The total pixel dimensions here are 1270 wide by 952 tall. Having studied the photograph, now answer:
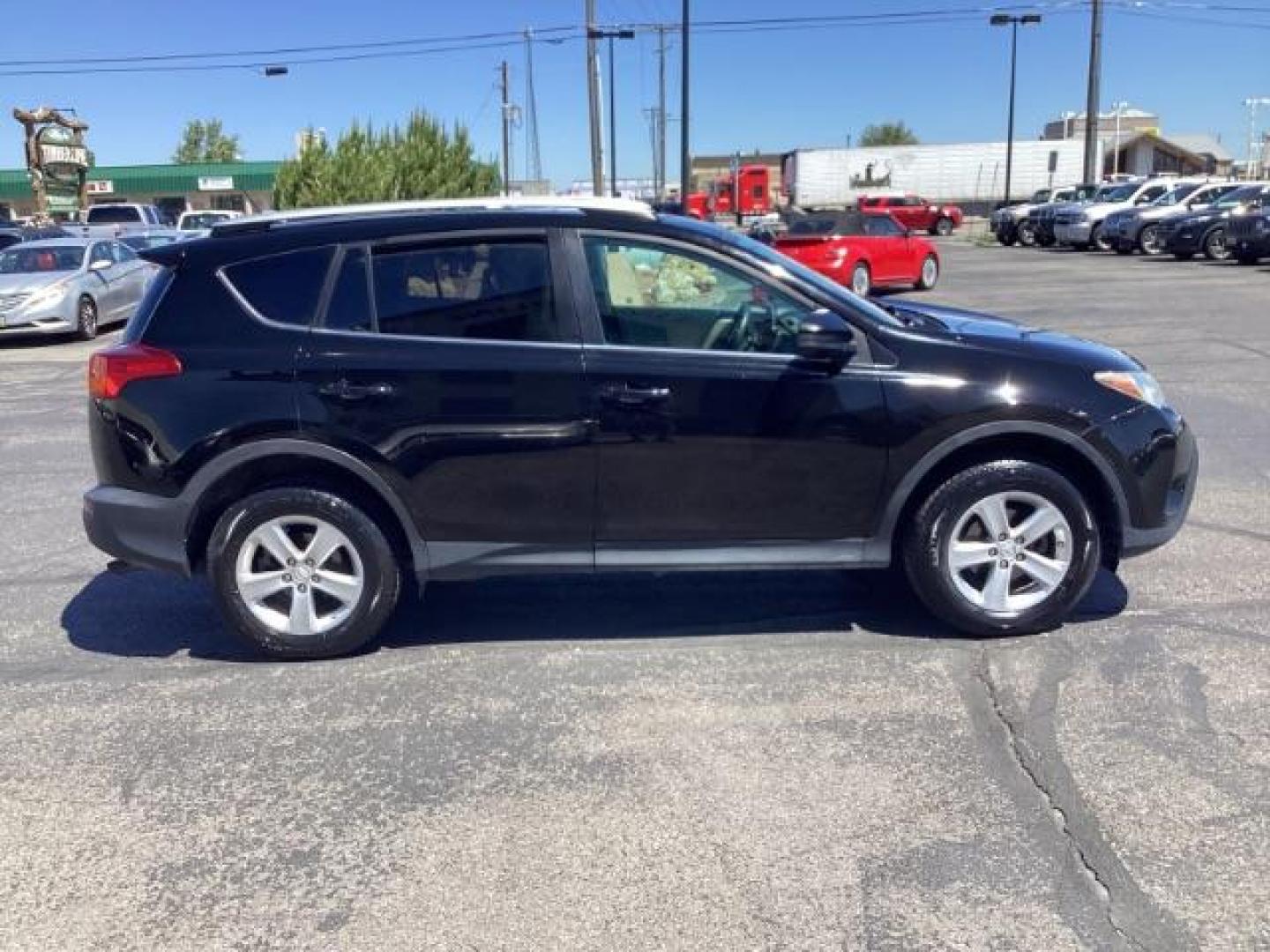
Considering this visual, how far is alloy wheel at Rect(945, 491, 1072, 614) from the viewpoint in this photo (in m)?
4.70

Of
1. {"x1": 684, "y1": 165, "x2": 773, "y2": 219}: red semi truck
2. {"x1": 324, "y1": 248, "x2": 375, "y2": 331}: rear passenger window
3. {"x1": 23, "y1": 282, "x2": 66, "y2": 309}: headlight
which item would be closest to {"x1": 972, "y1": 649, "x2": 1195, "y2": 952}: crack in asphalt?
{"x1": 324, "y1": 248, "x2": 375, "y2": 331}: rear passenger window

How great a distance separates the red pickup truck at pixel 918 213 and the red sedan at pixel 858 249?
95.2 feet

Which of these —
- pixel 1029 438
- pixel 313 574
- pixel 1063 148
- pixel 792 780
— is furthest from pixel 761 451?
pixel 1063 148

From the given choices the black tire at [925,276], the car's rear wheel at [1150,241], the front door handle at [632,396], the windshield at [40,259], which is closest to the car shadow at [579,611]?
the front door handle at [632,396]

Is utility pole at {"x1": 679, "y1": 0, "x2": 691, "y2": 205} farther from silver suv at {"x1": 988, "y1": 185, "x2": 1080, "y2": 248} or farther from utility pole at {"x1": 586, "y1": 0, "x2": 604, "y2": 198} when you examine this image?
silver suv at {"x1": 988, "y1": 185, "x2": 1080, "y2": 248}

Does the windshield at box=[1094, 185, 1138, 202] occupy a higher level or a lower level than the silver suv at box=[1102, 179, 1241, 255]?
higher

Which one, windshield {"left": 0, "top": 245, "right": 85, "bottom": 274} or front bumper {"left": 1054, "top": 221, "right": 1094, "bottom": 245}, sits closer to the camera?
windshield {"left": 0, "top": 245, "right": 85, "bottom": 274}

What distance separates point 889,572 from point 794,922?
279 cm

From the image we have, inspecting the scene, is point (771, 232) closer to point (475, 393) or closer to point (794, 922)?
point (475, 393)

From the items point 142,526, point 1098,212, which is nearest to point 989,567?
point 142,526

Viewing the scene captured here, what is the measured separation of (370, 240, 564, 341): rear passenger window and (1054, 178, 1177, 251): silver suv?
3082 cm

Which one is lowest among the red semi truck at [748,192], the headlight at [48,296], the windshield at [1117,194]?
the headlight at [48,296]

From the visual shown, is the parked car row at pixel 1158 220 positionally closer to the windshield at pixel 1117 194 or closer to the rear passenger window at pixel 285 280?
the windshield at pixel 1117 194

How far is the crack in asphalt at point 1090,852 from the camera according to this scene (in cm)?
288
